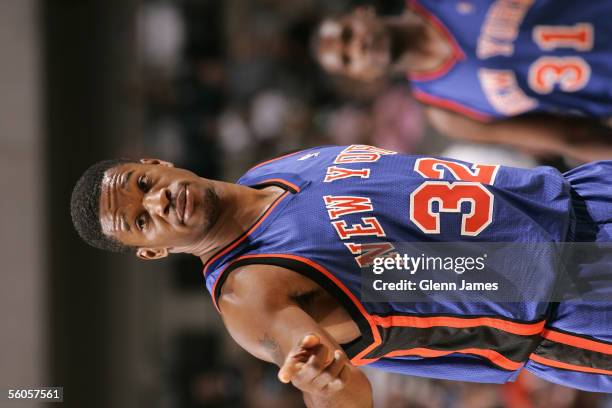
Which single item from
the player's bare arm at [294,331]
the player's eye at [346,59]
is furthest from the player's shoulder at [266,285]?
the player's eye at [346,59]

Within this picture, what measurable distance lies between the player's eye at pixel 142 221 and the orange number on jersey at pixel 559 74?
184 cm

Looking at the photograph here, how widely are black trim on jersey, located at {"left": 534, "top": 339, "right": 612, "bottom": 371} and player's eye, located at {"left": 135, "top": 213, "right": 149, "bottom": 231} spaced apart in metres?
1.14

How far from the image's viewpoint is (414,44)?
356 centimetres

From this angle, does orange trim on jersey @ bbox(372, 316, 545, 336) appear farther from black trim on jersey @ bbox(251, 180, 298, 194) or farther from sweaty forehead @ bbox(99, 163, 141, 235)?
sweaty forehead @ bbox(99, 163, 141, 235)

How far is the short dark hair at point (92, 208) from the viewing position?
7.32 feet

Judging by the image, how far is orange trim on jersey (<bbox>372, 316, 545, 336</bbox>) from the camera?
2008 millimetres

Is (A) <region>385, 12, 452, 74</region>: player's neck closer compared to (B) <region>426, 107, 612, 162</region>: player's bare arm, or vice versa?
(B) <region>426, 107, 612, 162</region>: player's bare arm

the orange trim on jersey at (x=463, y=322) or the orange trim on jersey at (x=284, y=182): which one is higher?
the orange trim on jersey at (x=284, y=182)

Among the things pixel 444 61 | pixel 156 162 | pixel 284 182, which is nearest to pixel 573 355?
pixel 284 182

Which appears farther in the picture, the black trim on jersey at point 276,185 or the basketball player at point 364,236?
the black trim on jersey at point 276,185

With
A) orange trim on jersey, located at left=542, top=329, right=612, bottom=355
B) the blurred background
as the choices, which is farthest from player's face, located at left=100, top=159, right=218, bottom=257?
the blurred background

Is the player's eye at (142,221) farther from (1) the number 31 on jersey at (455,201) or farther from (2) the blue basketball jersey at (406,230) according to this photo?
(1) the number 31 on jersey at (455,201)

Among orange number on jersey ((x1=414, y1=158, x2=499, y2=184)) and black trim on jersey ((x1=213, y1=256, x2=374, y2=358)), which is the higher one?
orange number on jersey ((x1=414, y1=158, x2=499, y2=184))

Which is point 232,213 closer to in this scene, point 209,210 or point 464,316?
point 209,210
